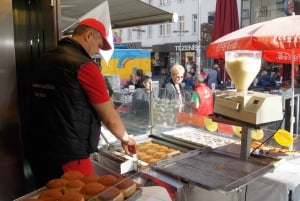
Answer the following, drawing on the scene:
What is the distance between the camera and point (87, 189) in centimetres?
113

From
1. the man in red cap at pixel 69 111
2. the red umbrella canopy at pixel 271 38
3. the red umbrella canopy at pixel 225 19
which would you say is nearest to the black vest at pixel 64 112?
the man in red cap at pixel 69 111

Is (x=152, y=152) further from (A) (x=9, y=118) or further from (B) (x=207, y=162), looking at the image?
(A) (x=9, y=118)

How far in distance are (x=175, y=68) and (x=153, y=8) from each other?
1.01 metres

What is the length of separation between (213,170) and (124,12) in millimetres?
3263

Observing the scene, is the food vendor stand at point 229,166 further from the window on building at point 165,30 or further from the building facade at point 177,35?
the window on building at point 165,30

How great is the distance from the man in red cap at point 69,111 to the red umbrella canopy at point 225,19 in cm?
435

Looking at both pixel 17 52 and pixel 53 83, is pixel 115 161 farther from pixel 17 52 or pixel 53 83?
pixel 17 52

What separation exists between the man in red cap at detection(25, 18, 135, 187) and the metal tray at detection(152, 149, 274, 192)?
406mm

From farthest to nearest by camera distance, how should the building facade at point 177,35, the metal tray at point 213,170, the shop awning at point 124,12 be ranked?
the building facade at point 177,35
the shop awning at point 124,12
the metal tray at point 213,170

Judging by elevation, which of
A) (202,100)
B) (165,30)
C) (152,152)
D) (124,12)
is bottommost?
(152,152)

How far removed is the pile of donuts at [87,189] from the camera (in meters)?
1.08

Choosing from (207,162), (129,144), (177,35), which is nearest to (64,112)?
(129,144)

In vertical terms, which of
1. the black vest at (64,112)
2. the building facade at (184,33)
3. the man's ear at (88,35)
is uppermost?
the building facade at (184,33)

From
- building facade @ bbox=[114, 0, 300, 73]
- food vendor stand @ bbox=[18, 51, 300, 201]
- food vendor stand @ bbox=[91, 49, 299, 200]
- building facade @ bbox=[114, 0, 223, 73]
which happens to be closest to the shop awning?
food vendor stand @ bbox=[18, 51, 300, 201]
